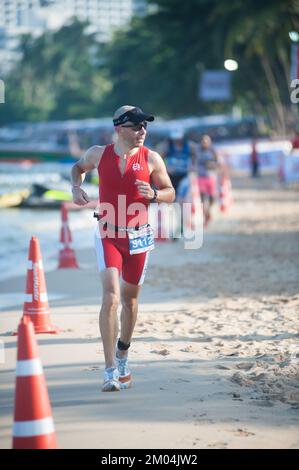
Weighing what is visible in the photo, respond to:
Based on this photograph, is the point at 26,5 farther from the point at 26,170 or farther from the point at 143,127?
the point at 143,127

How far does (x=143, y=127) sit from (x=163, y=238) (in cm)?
1112

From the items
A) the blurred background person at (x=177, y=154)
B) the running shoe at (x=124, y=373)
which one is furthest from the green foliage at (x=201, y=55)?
the running shoe at (x=124, y=373)

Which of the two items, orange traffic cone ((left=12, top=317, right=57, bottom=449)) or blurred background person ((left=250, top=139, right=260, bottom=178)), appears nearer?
orange traffic cone ((left=12, top=317, right=57, bottom=449))

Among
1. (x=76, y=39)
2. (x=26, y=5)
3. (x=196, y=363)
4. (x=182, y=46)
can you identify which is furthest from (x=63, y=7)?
(x=196, y=363)

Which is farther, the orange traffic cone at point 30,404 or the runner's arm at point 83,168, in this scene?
the runner's arm at point 83,168

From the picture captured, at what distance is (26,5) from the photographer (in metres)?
145

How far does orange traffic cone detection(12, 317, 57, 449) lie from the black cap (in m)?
2.37

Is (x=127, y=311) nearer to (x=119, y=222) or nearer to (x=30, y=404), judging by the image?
(x=119, y=222)

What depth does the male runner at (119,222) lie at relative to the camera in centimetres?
727

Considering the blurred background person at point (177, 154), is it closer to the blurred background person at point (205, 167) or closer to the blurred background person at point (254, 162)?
the blurred background person at point (205, 167)

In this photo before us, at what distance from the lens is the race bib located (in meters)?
7.39

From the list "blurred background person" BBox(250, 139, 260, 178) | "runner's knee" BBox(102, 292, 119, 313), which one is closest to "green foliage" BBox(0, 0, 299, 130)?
"blurred background person" BBox(250, 139, 260, 178)

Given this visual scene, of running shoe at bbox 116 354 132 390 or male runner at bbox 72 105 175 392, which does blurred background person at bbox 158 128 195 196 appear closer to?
male runner at bbox 72 105 175 392

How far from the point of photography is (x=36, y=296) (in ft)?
32.0
